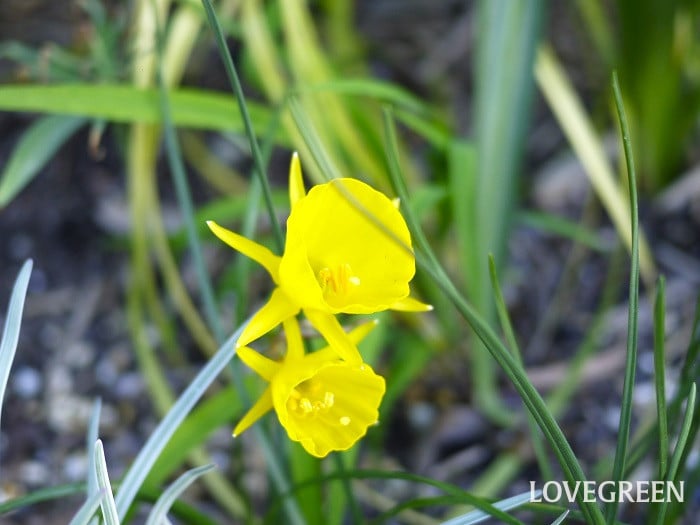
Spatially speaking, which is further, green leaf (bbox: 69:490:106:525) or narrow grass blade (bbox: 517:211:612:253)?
narrow grass blade (bbox: 517:211:612:253)

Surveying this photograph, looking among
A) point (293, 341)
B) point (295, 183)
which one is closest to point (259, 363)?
point (293, 341)

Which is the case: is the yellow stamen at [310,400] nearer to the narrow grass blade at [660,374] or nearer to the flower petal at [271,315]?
the flower petal at [271,315]

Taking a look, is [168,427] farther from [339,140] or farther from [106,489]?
[339,140]

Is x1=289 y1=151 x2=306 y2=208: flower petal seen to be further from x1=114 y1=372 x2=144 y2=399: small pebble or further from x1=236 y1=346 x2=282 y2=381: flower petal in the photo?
x1=114 y1=372 x2=144 y2=399: small pebble

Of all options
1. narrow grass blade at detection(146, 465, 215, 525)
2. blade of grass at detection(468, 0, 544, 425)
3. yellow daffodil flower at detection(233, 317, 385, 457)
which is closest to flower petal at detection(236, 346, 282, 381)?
yellow daffodil flower at detection(233, 317, 385, 457)

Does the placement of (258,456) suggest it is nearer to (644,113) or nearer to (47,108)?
(47,108)

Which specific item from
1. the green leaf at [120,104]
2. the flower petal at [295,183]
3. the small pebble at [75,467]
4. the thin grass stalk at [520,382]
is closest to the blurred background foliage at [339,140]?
the green leaf at [120,104]
